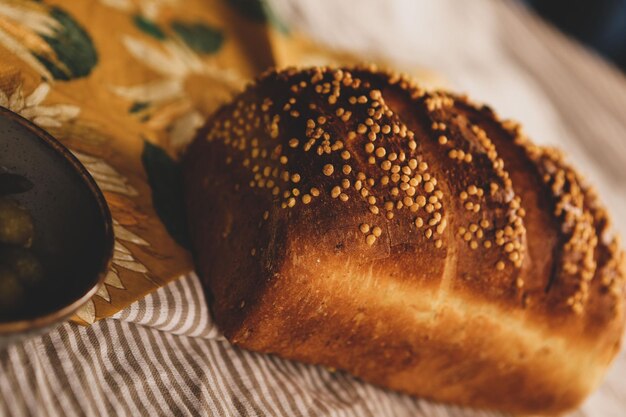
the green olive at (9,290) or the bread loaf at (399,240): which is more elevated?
the bread loaf at (399,240)

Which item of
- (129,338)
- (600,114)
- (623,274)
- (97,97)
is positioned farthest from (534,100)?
(129,338)

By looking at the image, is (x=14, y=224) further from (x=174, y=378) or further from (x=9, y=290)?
(x=174, y=378)

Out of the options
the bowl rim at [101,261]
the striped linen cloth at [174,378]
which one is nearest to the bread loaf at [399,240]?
the striped linen cloth at [174,378]

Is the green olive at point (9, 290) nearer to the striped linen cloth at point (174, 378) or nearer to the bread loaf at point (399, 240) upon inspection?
the striped linen cloth at point (174, 378)

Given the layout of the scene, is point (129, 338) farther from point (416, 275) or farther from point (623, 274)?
point (623, 274)

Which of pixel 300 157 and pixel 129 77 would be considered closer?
pixel 300 157

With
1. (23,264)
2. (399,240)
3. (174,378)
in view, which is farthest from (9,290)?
(399,240)

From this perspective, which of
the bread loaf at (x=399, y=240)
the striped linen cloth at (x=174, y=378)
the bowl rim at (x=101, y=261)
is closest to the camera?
the bowl rim at (x=101, y=261)
